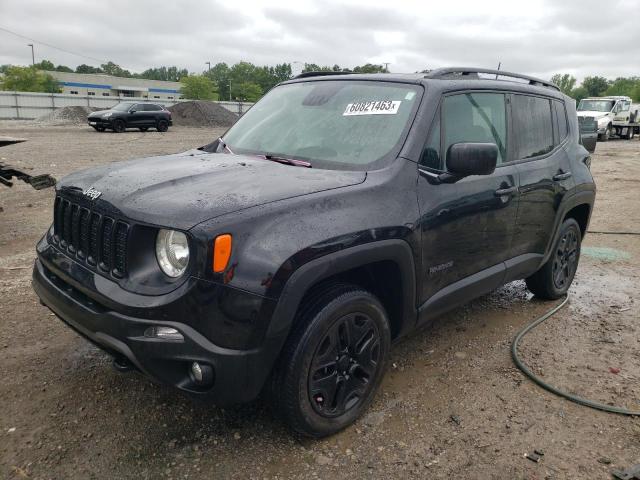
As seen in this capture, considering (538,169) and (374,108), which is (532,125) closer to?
(538,169)

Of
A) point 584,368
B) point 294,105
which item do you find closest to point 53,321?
point 294,105

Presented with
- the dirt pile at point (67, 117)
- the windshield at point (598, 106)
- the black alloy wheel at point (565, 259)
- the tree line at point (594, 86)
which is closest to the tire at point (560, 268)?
the black alloy wheel at point (565, 259)

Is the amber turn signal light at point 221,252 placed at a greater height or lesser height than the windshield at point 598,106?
lesser

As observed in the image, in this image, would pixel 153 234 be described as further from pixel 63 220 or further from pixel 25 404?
pixel 25 404

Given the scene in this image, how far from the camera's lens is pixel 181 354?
225 centimetres

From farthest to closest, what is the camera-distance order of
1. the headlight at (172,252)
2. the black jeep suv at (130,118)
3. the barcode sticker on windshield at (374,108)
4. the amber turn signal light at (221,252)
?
the black jeep suv at (130,118), the barcode sticker on windshield at (374,108), the headlight at (172,252), the amber turn signal light at (221,252)

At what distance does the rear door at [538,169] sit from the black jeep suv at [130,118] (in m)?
24.6

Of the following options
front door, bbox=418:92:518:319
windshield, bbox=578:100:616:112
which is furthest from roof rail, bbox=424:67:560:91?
windshield, bbox=578:100:616:112

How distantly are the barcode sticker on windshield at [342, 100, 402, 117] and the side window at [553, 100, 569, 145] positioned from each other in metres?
1.92

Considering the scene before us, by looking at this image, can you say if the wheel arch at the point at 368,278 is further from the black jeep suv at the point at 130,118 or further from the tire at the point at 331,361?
the black jeep suv at the point at 130,118

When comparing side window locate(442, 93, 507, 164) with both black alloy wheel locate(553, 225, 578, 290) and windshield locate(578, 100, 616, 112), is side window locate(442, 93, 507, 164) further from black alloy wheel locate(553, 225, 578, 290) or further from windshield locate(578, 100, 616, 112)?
windshield locate(578, 100, 616, 112)

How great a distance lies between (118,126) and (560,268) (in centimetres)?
2486

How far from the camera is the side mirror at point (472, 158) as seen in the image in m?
2.96

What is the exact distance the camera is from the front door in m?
3.06
